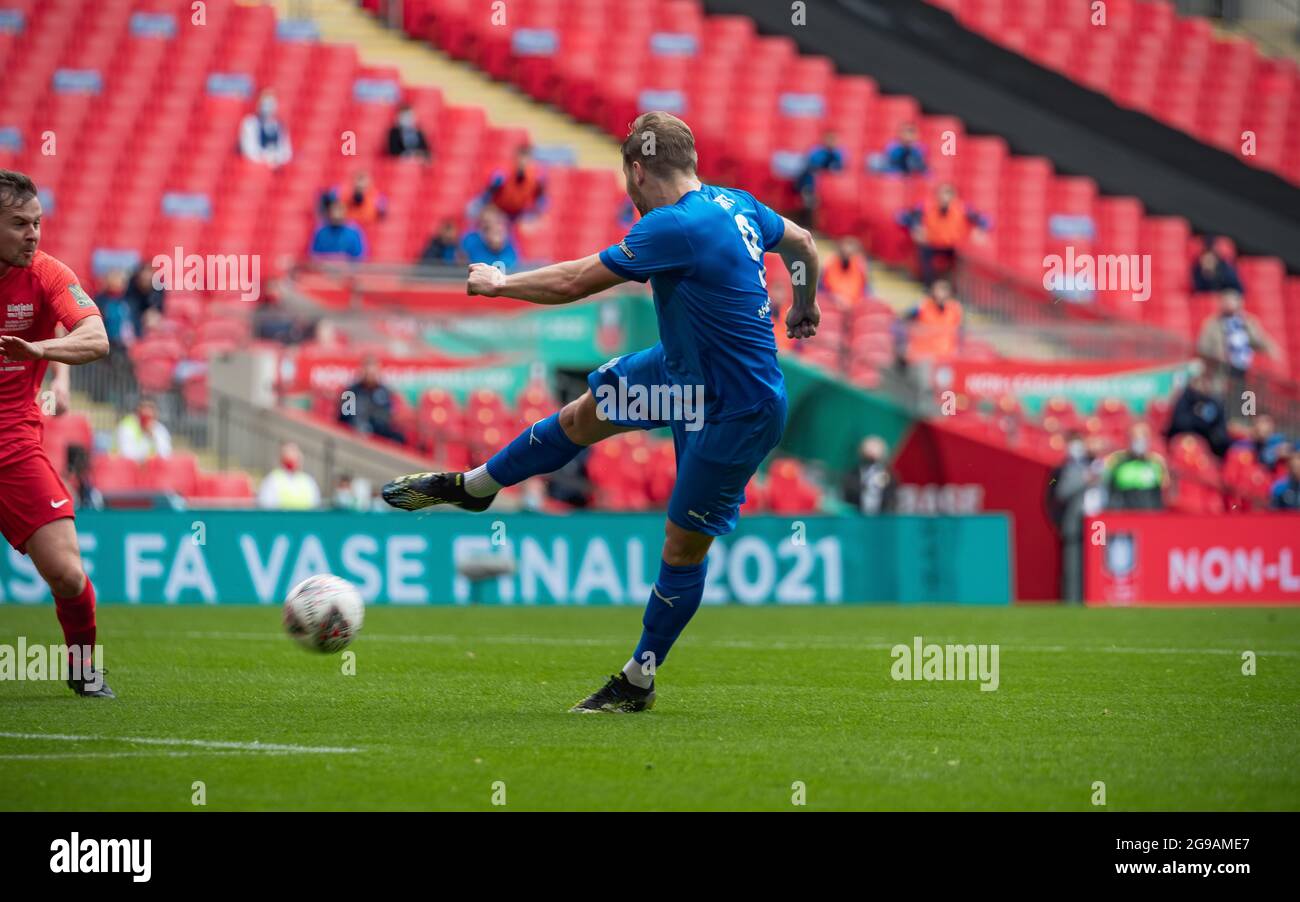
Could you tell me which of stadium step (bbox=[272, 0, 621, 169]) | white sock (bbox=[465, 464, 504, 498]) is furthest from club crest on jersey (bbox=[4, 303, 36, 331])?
stadium step (bbox=[272, 0, 621, 169])

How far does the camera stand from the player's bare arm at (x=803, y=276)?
941 centimetres

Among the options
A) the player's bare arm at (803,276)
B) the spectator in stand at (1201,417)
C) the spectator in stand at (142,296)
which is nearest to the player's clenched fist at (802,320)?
the player's bare arm at (803,276)

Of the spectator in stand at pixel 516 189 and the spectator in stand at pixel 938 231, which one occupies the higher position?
the spectator in stand at pixel 516 189

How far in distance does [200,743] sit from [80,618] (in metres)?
1.87

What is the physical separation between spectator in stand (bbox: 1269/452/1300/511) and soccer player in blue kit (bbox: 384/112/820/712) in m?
14.3

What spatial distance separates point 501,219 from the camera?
78.3 ft

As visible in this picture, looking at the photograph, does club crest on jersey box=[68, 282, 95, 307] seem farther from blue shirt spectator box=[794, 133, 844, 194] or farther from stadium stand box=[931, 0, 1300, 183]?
stadium stand box=[931, 0, 1300, 183]

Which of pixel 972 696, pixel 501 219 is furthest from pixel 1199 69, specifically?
pixel 972 696

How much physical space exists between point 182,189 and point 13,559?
9.58m

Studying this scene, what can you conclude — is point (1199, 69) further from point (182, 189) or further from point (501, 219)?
point (182, 189)

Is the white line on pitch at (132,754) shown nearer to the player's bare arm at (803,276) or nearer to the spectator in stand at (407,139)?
the player's bare arm at (803,276)

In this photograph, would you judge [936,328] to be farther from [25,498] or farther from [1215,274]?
[25,498]

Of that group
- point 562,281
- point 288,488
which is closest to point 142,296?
point 288,488

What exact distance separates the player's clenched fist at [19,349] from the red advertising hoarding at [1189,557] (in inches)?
548
